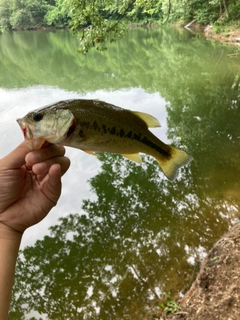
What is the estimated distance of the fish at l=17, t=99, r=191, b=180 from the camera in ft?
5.72

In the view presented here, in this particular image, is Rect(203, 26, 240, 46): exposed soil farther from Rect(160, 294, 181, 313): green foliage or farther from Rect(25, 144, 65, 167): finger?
Rect(25, 144, 65, 167): finger

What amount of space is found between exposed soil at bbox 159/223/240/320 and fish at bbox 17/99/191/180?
109 inches

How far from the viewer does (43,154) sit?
2.03 metres

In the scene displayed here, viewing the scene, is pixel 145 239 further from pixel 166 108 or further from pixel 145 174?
pixel 166 108

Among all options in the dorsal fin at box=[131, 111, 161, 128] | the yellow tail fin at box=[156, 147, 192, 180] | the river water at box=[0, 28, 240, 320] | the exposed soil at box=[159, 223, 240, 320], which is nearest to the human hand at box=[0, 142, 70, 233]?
the dorsal fin at box=[131, 111, 161, 128]

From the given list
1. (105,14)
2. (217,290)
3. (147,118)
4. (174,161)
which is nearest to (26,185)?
(147,118)

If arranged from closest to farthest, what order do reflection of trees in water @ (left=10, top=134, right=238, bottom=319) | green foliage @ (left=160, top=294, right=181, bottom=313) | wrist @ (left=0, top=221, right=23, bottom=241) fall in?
wrist @ (left=0, top=221, right=23, bottom=241)
green foliage @ (left=160, top=294, right=181, bottom=313)
reflection of trees in water @ (left=10, top=134, right=238, bottom=319)

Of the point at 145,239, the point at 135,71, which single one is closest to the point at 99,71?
the point at 135,71

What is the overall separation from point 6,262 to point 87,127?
4.20ft

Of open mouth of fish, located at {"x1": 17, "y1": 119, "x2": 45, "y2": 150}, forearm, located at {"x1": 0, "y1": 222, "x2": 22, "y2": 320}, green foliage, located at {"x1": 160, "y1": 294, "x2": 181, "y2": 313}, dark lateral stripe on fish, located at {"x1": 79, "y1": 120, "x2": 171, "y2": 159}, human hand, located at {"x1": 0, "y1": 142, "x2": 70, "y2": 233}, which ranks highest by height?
dark lateral stripe on fish, located at {"x1": 79, "y1": 120, "x2": 171, "y2": 159}

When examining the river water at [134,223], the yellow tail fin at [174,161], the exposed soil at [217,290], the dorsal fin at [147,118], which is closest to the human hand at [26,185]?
the dorsal fin at [147,118]

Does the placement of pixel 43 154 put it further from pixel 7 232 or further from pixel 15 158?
pixel 7 232

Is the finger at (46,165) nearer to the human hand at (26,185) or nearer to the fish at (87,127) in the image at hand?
the human hand at (26,185)

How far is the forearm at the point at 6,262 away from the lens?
2086 mm
